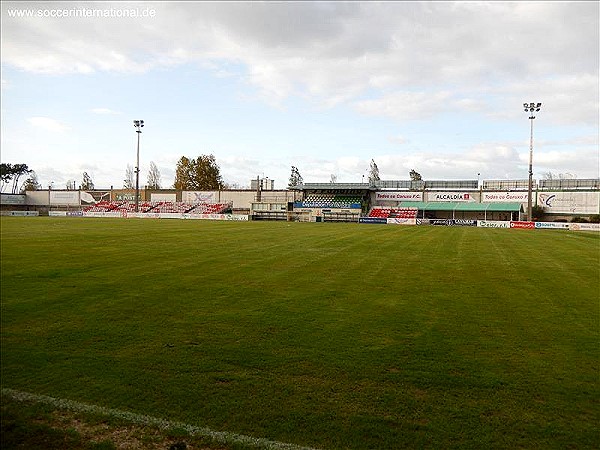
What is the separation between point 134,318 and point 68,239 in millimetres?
5399

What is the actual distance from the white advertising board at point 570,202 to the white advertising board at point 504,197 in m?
2.11

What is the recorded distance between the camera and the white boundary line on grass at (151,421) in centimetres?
394

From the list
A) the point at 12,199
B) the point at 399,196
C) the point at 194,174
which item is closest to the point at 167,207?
the point at 194,174

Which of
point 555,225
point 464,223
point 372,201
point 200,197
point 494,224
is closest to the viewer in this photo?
point 555,225

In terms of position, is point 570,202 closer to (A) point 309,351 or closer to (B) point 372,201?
(B) point 372,201

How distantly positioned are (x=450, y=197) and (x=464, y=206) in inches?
144

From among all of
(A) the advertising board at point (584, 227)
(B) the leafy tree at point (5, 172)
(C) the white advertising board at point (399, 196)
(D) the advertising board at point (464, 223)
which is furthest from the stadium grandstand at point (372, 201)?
(B) the leafy tree at point (5, 172)

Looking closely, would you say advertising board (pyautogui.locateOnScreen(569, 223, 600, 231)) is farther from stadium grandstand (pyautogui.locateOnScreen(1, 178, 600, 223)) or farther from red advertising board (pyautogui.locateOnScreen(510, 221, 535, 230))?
stadium grandstand (pyautogui.locateOnScreen(1, 178, 600, 223))

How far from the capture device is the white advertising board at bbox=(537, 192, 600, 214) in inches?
2296

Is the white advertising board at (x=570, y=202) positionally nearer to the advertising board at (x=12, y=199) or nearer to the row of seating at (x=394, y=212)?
the row of seating at (x=394, y=212)

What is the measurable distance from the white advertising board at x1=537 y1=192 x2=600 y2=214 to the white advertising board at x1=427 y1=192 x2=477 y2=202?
353 inches

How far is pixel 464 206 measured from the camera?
63.9 meters

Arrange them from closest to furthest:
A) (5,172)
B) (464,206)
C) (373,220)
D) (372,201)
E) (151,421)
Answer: (151,421), (5,172), (373,220), (464,206), (372,201)

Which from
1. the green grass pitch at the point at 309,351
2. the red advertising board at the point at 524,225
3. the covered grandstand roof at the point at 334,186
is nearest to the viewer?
the green grass pitch at the point at 309,351
